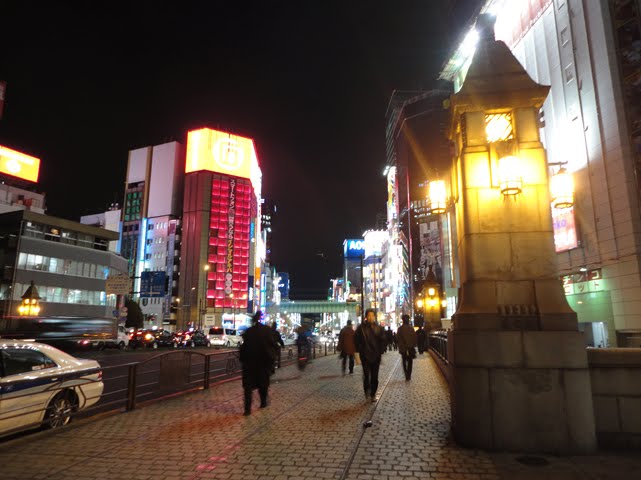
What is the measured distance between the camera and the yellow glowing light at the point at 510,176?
6676 millimetres

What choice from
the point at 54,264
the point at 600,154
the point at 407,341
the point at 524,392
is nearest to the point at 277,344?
the point at 407,341

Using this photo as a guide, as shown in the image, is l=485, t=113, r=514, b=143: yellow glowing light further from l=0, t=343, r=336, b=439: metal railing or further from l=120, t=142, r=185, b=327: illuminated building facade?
l=120, t=142, r=185, b=327: illuminated building facade

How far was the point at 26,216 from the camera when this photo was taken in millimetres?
48156

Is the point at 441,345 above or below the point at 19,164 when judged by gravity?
below

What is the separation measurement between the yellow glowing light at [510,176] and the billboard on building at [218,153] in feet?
310

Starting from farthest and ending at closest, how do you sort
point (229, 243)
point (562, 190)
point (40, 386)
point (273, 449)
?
point (229, 243) → point (562, 190) → point (40, 386) → point (273, 449)

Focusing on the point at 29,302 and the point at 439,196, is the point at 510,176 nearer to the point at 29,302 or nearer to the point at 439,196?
the point at 439,196

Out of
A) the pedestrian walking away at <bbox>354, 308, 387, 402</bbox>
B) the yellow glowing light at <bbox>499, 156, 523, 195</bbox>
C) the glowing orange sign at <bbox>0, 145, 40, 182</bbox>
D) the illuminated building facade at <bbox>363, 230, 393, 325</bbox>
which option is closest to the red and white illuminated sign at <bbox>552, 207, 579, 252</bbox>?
the pedestrian walking away at <bbox>354, 308, 387, 402</bbox>

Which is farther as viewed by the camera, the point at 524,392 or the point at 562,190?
the point at 562,190

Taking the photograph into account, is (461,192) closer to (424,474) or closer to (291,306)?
(424,474)

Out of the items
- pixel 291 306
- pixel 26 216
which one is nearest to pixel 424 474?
pixel 26 216

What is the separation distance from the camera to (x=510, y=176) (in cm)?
668

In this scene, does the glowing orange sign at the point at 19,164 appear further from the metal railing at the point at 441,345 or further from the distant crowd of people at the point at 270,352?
the distant crowd of people at the point at 270,352

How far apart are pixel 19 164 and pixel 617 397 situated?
262ft
